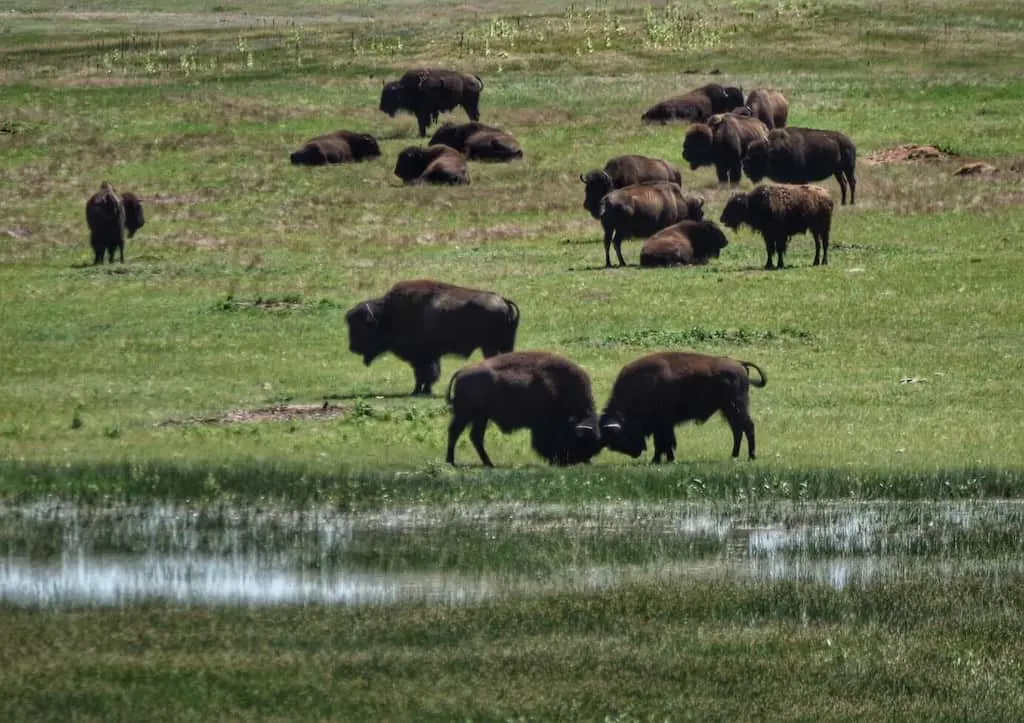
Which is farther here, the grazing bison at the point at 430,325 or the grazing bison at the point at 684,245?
the grazing bison at the point at 684,245

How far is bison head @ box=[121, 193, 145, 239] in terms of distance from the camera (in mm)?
37406

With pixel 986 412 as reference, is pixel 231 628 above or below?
above

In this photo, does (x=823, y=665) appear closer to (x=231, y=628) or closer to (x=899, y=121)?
(x=231, y=628)

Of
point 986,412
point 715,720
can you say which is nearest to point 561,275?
point 986,412

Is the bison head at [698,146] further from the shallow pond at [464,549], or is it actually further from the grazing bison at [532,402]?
the shallow pond at [464,549]

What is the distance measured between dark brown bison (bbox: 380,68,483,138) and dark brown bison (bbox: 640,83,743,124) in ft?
16.7

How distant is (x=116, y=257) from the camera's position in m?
36.9

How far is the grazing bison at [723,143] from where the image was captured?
42.0m

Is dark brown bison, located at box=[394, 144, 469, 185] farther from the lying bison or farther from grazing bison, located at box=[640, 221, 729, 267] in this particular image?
grazing bison, located at box=[640, 221, 729, 267]

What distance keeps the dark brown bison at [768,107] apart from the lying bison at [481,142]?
5.95m

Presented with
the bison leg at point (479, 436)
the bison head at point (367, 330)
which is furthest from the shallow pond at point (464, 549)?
the bison head at point (367, 330)

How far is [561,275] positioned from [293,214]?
9.28 metres

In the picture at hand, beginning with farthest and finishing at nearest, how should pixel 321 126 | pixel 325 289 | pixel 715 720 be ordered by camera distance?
pixel 321 126
pixel 325 289
pixel 715 720

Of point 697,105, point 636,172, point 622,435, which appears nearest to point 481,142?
point 697,105
